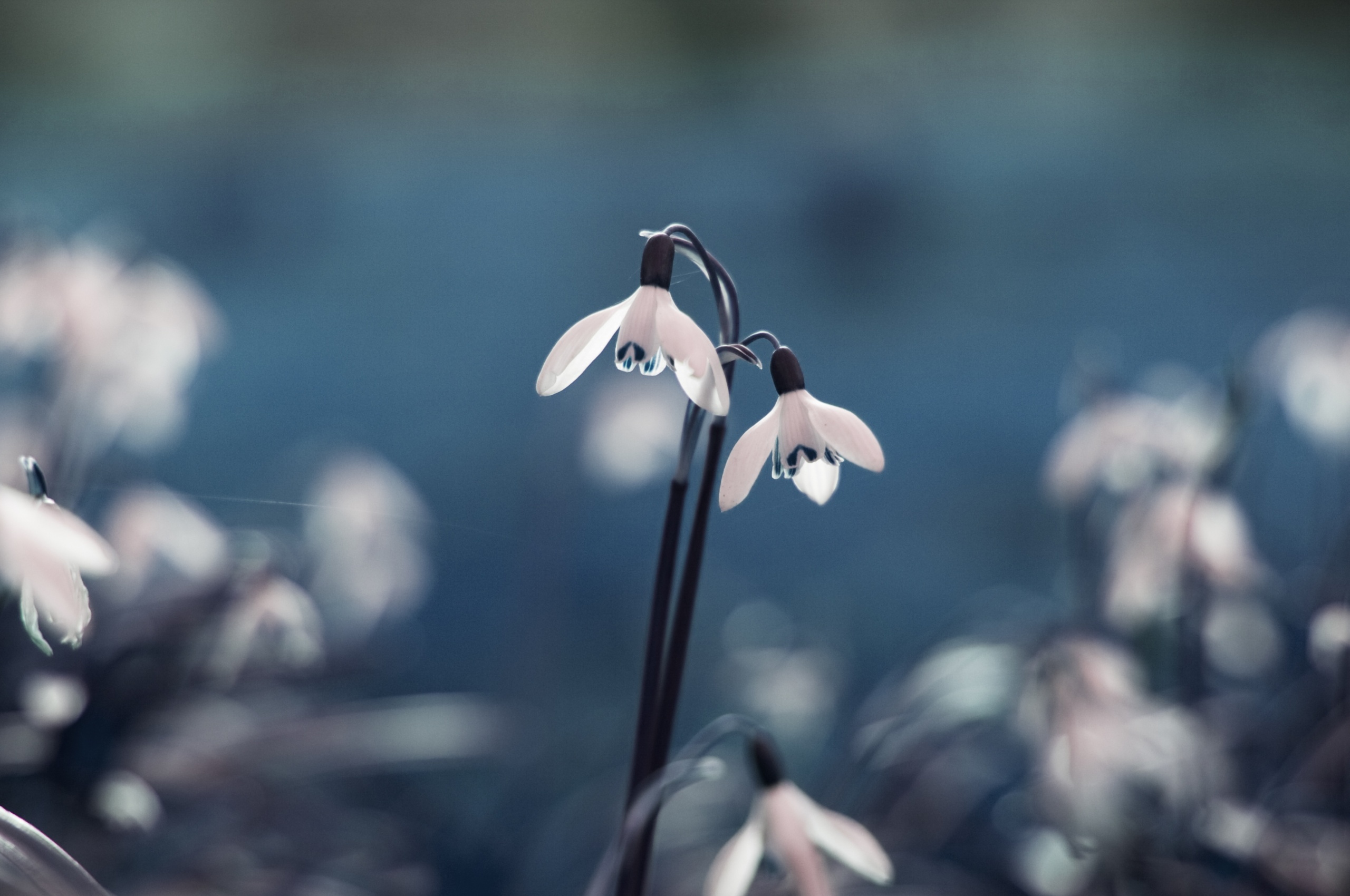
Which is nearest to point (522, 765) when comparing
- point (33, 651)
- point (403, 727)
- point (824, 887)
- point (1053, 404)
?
point (403, 727)

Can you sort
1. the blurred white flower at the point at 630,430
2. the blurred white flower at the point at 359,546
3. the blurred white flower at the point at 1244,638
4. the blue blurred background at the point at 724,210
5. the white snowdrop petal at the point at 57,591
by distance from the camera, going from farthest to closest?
the blue blurred background at the point at 724,210
the blurred white flower at the point at 630,430
the blurred white flower at the point at 359,546
the blurred white flower at the point at 1244,638
the white snowdrop petal at the point at 57,591

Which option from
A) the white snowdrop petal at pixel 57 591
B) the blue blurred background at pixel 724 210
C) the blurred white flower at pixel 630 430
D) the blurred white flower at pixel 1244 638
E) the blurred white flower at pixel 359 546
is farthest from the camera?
the blue blurred background at pixel 724 210

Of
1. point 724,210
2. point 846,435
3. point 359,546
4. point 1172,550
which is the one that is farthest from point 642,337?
point 724,210

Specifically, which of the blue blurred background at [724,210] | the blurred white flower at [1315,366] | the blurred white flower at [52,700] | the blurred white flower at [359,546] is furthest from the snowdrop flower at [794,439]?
the blue blurred background at [724,210]

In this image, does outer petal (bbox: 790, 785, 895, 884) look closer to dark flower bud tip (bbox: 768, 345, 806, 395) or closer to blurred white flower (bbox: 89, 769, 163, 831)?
dark flower bud tip (bbox: 768, 345, 806, 395)

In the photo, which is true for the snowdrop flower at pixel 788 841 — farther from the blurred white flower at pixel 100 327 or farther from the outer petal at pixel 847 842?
the blurred white flower at pixel 100 327

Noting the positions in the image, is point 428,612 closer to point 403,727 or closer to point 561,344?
point 403,727
